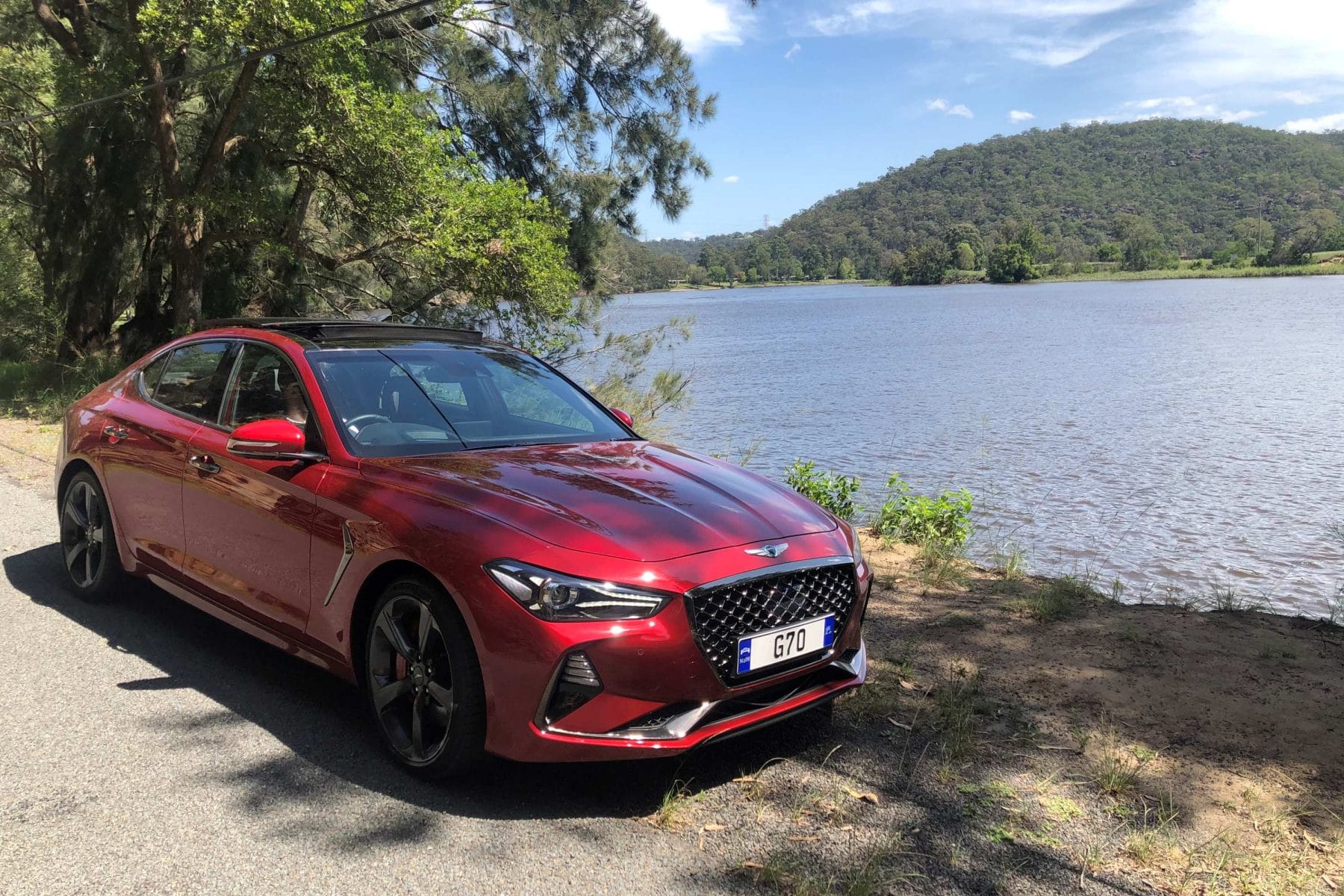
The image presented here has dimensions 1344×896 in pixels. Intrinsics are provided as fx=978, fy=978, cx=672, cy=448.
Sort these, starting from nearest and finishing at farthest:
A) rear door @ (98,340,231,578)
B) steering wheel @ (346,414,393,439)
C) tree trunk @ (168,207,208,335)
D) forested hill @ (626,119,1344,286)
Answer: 1. steering wheel @ (346,414,393,439)
2. rear door @ (98,340,231,578)
3. tree trunk @ (168,207,208,335)
4. forested hill @ (626,119,1344,286)

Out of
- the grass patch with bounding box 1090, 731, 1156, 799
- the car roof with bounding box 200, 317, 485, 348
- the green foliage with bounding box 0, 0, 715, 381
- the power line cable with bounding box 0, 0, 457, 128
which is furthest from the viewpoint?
the green foliage with bounding box 0, 0, 715, 381

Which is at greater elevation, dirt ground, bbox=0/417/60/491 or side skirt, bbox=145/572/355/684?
side skirt, bbox=145/572/355/684

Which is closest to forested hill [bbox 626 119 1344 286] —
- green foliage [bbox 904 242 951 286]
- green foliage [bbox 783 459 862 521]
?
green foliage [bbox 904 242 951 286]

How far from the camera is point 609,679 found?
300 centimetres

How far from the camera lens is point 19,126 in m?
17.8

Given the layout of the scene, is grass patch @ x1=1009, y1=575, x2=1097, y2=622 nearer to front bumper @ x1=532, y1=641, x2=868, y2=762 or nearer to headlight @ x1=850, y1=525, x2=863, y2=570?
headlight @ x1=850, y1=525, x2=863, y2=570

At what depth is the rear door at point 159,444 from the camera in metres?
4.64

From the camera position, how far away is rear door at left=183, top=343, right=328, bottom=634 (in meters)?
3.85

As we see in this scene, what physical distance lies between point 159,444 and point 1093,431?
16.9 metres

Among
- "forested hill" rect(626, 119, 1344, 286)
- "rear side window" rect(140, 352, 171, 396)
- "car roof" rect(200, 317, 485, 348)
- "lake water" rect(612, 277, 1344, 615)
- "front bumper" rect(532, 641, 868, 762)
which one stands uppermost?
"forested hill" rect(626, 119, 1344, 286)

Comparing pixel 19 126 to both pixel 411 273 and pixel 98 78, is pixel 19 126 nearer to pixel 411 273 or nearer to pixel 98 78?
pixel 98 78

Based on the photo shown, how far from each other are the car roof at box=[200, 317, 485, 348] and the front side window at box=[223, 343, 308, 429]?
0.15 meters

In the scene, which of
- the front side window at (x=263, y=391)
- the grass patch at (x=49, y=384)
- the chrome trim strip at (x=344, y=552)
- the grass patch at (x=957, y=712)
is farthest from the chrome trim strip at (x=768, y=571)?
the grass patch at (x=49, y=384)

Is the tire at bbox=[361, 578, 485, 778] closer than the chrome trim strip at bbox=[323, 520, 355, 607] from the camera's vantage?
Yes
